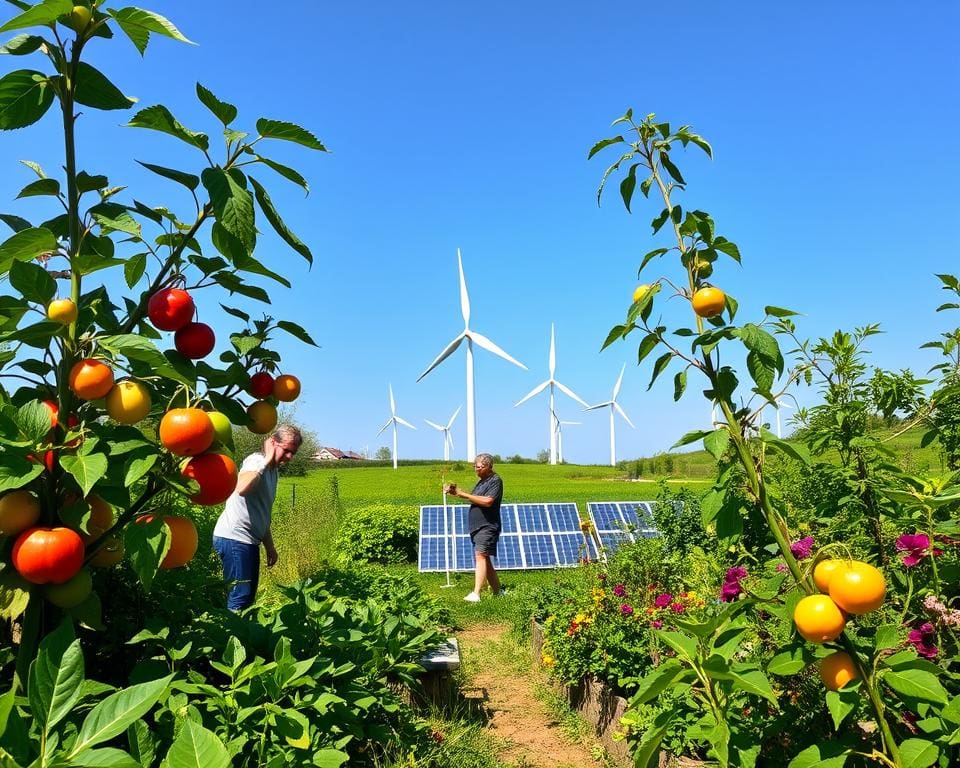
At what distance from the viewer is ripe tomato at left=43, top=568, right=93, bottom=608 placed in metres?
1.59

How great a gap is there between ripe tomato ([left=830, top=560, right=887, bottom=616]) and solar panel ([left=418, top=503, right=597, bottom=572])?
944cm

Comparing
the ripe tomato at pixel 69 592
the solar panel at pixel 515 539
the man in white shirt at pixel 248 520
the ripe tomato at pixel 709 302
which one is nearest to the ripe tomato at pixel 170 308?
the ripe tomato at pixel 69 592

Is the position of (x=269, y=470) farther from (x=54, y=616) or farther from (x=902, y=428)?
(x=902, y=428)

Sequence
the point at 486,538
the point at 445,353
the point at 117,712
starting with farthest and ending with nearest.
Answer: the point at 445,353 < the point at 486,538 < the point at 117,712

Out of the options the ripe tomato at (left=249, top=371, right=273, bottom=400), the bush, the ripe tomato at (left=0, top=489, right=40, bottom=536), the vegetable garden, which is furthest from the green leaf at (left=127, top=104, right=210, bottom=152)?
the bush

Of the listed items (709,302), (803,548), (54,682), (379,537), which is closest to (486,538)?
(379,537)

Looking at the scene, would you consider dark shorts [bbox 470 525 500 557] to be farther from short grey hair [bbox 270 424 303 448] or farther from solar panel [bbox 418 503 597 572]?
short grey hair [bbox 270 424 303 448]

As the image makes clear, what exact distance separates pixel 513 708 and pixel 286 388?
4052 millimetres

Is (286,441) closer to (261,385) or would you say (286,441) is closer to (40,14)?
(261,385)

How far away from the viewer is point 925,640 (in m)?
2.27

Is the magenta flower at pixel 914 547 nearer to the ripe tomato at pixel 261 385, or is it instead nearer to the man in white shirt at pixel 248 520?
the ripe tomato at pixel 261 385

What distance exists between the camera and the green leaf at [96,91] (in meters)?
1.61

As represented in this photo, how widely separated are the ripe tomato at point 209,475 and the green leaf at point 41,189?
83 cm

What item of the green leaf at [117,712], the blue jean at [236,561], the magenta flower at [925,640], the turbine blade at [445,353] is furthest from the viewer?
the turbine blade at [445,353]
